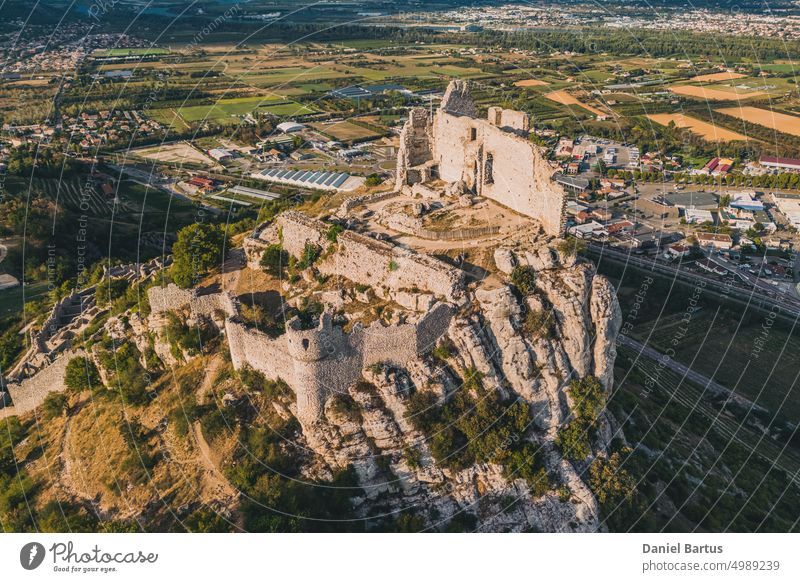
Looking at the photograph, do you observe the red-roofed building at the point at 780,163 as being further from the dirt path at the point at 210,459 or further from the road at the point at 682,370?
the dirt path at the point at 210,459

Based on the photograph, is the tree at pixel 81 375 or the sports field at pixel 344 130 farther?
the sports field at pixel 344 130

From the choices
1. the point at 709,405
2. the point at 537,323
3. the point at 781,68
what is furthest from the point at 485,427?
the point at 781,68

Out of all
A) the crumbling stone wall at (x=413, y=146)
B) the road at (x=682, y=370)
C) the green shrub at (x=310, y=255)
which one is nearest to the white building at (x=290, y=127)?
the crumbling stone wall at (x=413, y=146)

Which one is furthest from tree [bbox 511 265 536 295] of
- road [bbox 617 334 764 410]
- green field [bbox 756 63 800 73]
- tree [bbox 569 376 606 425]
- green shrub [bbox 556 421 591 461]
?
green field [bbox 756 63 800 73]

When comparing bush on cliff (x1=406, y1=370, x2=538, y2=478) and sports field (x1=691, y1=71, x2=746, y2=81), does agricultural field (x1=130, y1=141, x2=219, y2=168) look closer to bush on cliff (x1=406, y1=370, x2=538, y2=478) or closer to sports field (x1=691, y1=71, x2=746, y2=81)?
bush on cliff (x1=406, y1=370, x2=538, y2=478)

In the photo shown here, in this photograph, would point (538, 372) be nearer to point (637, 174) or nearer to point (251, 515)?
point (251, 515)

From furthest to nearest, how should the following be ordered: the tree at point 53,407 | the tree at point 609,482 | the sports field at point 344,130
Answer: the sports field at point 344,130 < the tree at point 53,407 < the tree at point 609,482
